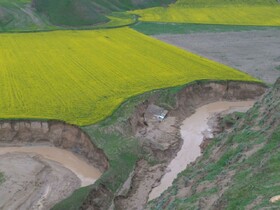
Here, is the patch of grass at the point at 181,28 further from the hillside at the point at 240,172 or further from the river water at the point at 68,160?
the hillside at the point at 240,172

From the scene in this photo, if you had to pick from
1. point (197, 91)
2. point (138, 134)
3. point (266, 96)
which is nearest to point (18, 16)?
point (197, 91)

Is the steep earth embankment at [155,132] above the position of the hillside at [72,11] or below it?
below

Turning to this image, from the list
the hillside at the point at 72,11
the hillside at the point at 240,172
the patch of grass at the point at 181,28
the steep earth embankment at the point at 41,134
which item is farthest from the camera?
the hillside at the point at 72,11

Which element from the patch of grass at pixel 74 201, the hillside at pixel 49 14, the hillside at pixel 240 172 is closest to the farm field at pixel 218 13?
the hillside at pixel 49 14

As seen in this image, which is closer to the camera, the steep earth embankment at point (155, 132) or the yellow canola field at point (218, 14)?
the steep earth embankment at point (155, 132)

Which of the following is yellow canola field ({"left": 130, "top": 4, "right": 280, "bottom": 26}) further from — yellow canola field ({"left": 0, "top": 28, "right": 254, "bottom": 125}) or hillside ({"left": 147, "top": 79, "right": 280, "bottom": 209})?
hillside ({"left": 147, "top": 79, "right": 280, "bottom": 209})

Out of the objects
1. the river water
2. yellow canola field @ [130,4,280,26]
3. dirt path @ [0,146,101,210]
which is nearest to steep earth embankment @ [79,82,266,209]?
the river water

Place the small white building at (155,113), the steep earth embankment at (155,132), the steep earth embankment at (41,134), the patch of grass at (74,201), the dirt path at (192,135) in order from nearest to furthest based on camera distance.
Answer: the patch of grass at (74,201)
the steep earth embankment at (155,132)
the dirt path at (192,135)
the steep earth embankment at (41,134)
the small white building at (155,113)

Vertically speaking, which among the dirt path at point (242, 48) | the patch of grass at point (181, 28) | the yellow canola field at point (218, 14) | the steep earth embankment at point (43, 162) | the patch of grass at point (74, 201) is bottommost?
the patch of grass at point (74, 201)
